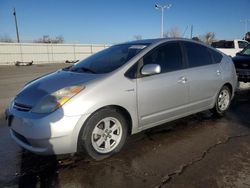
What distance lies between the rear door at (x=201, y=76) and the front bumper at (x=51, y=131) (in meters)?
2.31

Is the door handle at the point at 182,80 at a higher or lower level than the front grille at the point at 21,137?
higher

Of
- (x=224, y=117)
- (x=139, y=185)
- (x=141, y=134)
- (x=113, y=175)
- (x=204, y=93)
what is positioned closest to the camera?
(x=139, y=185)

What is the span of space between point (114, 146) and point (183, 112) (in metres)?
1.55

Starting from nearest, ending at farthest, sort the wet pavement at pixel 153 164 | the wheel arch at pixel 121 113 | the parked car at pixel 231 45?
the wet pavement at pixel 153 164 < the wheel arch at pixel 121 113 < the parked car at pixel 231 45

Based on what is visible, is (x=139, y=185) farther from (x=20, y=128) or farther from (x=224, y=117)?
(x=224, y=117)

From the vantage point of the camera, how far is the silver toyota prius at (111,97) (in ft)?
12.0

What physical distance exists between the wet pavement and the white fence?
1537 inches

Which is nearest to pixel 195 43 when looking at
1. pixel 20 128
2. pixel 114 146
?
pixel 114 146

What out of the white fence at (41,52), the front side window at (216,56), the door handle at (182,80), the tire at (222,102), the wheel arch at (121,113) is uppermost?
the front side window at (216,56)

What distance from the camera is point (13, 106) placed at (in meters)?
4.10

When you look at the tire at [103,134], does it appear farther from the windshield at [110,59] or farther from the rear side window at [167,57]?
the rear side window at [167,57]

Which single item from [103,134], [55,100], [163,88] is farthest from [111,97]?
[163,88]

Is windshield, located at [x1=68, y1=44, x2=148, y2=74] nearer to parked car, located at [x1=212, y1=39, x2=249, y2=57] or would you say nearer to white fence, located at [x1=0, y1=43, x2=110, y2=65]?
parked car, located at [x1=212, y1=39, x2=249, y2=57]

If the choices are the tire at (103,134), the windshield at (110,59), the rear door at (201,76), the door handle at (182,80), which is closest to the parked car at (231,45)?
the rear door at (201,76)
